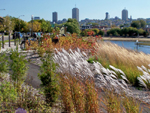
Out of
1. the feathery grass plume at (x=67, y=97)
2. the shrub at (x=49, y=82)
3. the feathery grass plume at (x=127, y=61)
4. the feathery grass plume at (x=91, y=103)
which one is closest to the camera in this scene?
the feathery grass plume at (x=91, y=103)

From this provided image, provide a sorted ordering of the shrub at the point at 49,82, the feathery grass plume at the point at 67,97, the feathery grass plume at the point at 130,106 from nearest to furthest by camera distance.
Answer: the feathery grass plume at the point at 130,106, the feathery grass plume at the point at 67,97, the shrub at the point at 49,82

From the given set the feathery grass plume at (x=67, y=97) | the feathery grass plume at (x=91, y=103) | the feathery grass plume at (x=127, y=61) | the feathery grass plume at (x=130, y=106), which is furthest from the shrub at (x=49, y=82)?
the feathery grass plume at (x=127, y=61)

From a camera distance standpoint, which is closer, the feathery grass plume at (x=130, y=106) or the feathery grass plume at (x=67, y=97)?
the feathery grass plume at (x=130, y=106)

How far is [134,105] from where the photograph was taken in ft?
9.61

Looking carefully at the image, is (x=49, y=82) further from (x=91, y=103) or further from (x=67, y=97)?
(x=91, y=103)

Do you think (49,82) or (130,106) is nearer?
(130,106)

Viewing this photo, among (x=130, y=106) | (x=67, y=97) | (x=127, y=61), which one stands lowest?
(x=67, y=97)

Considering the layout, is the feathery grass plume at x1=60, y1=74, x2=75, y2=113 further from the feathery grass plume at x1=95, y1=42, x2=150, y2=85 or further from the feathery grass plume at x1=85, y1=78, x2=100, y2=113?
the feathery grass plume at x1=95, y1=42, x2=150, y2=85

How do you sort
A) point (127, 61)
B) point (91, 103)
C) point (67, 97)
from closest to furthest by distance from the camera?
point (91, 103) < point (67, 97) < point (127, 61)

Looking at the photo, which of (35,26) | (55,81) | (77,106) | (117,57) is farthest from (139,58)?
(35,26)

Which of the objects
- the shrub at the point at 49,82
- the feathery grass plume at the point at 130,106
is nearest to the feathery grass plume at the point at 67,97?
the shrub at the point at 49,82

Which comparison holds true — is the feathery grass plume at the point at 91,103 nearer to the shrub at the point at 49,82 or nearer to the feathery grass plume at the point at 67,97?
the feathery grass plume at the point at 67,97

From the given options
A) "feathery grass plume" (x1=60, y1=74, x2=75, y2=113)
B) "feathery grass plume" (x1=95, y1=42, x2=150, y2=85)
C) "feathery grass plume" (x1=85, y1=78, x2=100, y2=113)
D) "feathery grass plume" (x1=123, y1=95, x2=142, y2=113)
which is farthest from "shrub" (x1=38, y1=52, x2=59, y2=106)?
"feathery grass plume" (x1=95, y1=42, x2=150, y2=85)

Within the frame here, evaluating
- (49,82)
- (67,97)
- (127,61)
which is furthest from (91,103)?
(127,61)
